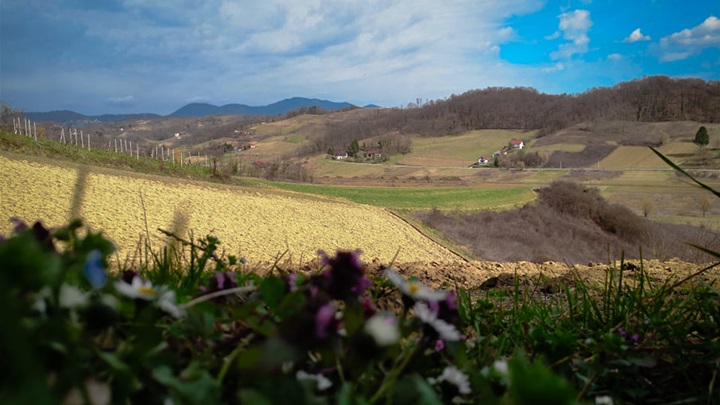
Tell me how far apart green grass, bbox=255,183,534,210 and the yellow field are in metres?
7.95

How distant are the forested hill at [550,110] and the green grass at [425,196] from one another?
75302mm

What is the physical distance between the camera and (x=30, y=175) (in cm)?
1664

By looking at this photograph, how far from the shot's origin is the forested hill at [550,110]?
112 meters

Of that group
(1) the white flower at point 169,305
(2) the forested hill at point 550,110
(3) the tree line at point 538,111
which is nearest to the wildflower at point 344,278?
(1) the white flower at point 169,305

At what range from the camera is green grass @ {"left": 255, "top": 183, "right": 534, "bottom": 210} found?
3309 cm

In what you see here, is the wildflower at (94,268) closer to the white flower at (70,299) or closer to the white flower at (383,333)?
the white flower at (70,299)

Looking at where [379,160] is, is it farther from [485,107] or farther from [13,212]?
[13,212]

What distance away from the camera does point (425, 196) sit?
37.2m

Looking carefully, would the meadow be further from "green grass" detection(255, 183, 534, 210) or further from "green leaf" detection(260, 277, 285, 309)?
"green grass" detection(255, 183, 534, 210)

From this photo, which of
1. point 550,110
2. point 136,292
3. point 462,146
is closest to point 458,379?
point 136,292

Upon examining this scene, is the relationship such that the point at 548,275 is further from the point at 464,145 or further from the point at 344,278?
the point at 464,145

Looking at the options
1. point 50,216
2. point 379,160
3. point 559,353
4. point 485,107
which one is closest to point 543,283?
point 559,353

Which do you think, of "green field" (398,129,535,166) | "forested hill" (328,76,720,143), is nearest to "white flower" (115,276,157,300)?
"green field" (398,129,535,166)

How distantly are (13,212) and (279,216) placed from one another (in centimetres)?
937
